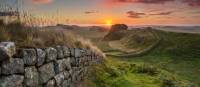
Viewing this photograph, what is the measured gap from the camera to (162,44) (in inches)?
1820

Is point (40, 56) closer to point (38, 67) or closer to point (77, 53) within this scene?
point (38, 67)

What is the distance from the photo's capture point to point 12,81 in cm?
607

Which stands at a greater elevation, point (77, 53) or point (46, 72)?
point (46, 72)

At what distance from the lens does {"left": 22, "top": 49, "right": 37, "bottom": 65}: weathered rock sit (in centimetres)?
669

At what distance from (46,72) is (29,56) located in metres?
1.17

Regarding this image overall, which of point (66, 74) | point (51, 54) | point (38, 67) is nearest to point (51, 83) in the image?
point (51, 54)

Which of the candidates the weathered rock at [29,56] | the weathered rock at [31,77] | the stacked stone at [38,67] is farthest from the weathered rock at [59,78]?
the weathered rock at [29,56]

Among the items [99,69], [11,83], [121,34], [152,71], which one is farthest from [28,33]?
[121,34]

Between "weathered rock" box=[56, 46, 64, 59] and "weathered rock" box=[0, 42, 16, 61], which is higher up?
"weathered rock" box=[0, 42, 16, 61]

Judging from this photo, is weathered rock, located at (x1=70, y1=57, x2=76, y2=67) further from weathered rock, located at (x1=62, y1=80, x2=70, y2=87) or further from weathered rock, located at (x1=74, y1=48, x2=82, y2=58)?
weathered rock, located at (x1=62, y1=80, x2=70, y2=87)

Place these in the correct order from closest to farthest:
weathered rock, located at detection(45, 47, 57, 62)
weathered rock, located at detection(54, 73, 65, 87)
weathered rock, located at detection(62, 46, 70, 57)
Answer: weathered rock, located at detection(45, 47, 57, 62)
weathered rock, located at detection(54, 73, 65, 87)
weathered rock, located at detection(62, 46, 70, 57)

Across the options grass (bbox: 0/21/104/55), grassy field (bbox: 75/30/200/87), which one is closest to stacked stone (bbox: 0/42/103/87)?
grass (bbox: 0/21/104/55)

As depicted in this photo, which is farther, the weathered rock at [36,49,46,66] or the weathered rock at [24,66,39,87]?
the weathered rock at [36,49,46,66]

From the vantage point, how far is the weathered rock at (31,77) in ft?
22.1
